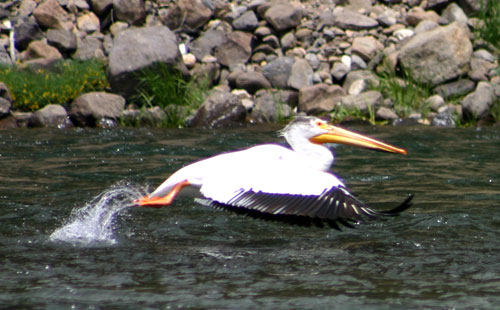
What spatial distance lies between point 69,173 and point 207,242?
3076 mm

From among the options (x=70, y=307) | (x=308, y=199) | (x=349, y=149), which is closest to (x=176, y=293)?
(x=70, y=307)

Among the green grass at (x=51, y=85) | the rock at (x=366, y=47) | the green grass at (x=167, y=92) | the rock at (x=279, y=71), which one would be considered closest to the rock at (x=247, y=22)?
the rock at (x=279, y=71)

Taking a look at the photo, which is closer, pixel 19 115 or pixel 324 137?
pixel 324 137

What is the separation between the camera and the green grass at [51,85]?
12609 millimetres

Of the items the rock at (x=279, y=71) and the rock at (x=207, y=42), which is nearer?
the rock at (x=279, y=71)

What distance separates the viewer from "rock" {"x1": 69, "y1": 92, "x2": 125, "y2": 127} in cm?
1200

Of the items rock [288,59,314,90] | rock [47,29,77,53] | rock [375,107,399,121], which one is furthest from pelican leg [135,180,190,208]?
rock [47,29,77,53]

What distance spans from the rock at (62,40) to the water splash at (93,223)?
7305mm

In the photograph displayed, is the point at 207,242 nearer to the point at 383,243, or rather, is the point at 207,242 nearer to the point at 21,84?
the point at 383,243

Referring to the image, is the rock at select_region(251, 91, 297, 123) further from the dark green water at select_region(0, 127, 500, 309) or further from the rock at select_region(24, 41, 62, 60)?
the rock at select_region(24, 41, 62, 60)

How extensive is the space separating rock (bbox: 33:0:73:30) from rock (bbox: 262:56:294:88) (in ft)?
12.2

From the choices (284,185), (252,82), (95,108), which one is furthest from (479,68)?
(284,185)

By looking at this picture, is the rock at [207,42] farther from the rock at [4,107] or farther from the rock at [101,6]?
the rock at [4,107]

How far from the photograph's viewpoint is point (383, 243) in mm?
5836
